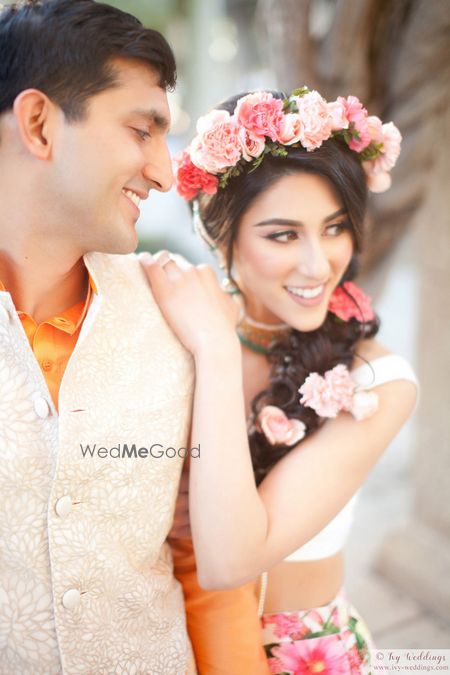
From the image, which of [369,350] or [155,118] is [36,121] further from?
[369,350]

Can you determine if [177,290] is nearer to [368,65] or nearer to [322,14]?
[368,65]

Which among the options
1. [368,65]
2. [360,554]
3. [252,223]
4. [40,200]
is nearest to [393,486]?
[360,554]

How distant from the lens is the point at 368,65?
2973 millimetres

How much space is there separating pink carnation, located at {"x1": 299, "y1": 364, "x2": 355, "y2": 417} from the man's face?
0.61 m

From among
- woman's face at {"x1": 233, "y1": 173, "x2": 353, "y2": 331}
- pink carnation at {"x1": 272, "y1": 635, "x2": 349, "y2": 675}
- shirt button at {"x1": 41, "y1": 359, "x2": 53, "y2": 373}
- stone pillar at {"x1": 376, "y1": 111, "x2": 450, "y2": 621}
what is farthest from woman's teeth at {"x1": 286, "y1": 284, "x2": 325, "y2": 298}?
stone pillar at {"x1": 376, "y1": 111, "x2": 450, "y2": 621}

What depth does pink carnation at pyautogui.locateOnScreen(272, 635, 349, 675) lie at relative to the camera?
1.81 m

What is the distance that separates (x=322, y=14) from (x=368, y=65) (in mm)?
2696

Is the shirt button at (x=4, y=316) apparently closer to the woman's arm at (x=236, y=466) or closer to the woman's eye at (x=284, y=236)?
the woman's arm at (x=236, y=466)

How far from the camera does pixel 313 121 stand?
1761 millimetres

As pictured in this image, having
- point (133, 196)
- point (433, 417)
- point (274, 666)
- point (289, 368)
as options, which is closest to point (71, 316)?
point (133, 196)

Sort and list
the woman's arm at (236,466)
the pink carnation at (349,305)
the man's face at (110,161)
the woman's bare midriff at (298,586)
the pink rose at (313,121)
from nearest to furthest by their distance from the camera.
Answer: the man's face at (110,161) < the woman's arm at (236,466) < the pink rose at (313,121) < the woman's bare midriff at (298,586) < the pink carnation at (349,305)

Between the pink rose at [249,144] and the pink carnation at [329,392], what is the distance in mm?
602

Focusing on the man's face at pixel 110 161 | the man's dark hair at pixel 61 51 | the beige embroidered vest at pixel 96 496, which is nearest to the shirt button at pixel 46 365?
the beige embroidered vest at pixel 96 496

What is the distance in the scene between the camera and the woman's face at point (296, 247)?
185cm
